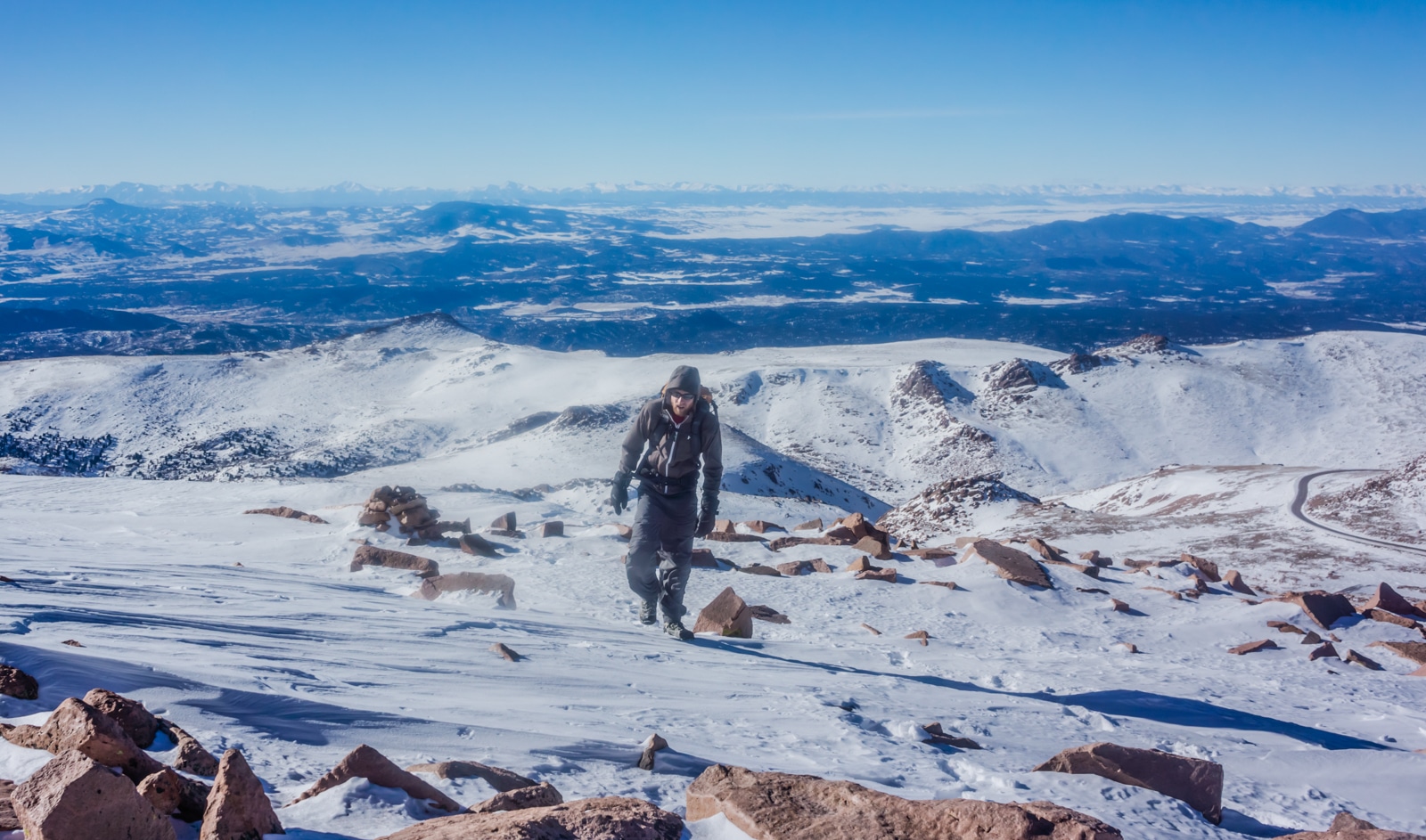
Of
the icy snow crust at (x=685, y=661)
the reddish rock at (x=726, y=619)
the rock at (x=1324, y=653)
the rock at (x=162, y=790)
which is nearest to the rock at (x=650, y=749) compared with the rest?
the icy snow crust at (x=685, y=661)

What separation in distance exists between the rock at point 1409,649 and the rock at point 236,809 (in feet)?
31.8

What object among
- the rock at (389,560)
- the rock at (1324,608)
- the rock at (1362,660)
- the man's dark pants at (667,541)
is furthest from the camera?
the rock at (1324,608)

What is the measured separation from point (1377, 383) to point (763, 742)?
59.5 meters

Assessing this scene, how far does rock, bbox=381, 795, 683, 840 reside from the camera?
2.14 meters

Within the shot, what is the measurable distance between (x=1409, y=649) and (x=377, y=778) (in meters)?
9.49

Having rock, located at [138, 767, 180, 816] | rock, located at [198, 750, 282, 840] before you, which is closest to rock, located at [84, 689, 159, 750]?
rock, located at [138, 767, 180, 816]

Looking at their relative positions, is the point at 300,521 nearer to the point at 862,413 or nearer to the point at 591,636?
the point at 591,636

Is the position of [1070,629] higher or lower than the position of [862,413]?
higher

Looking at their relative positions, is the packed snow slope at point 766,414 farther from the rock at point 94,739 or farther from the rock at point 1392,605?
the rock at point 94,739

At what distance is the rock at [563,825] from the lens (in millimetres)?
2143

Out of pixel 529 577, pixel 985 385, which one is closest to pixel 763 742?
pixel 529 577

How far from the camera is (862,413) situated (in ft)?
156

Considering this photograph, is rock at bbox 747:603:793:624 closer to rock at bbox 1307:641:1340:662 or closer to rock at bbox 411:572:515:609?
rock at bbox 411:572:515:609

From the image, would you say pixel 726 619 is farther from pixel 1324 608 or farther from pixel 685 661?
pixel 1324 608
